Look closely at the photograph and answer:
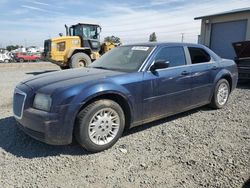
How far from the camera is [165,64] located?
4168mm

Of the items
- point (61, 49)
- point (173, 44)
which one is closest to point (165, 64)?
point (173, 44)

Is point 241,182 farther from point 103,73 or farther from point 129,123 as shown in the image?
point 103,73

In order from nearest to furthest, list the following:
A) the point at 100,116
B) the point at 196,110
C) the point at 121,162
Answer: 1. the point at 121,162
2. the point at 100,116
3. the point at 196,110

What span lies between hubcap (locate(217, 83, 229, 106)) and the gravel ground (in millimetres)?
1065

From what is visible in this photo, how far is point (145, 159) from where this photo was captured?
345cm

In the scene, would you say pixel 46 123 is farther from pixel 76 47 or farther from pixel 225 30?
pixel 225 30

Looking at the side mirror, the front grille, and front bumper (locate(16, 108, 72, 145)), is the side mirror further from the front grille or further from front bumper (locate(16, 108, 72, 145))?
the front grille

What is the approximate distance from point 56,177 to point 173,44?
3200 mm

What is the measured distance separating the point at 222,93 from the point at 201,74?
1100 millimetres

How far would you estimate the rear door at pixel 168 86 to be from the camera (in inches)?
163

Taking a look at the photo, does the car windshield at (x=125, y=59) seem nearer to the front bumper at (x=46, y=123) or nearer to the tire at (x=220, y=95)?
the front bumper at (x=46, y=123)

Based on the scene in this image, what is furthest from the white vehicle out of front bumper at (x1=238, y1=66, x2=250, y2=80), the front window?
front bumper at (x1=238, y1=66, x2=250, y2=80)

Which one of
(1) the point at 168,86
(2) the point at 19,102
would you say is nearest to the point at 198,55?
(1) the point at 168,86

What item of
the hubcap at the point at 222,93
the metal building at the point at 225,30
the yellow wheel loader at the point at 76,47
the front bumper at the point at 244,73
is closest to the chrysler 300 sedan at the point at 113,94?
the hubcap at the point at 222,93
